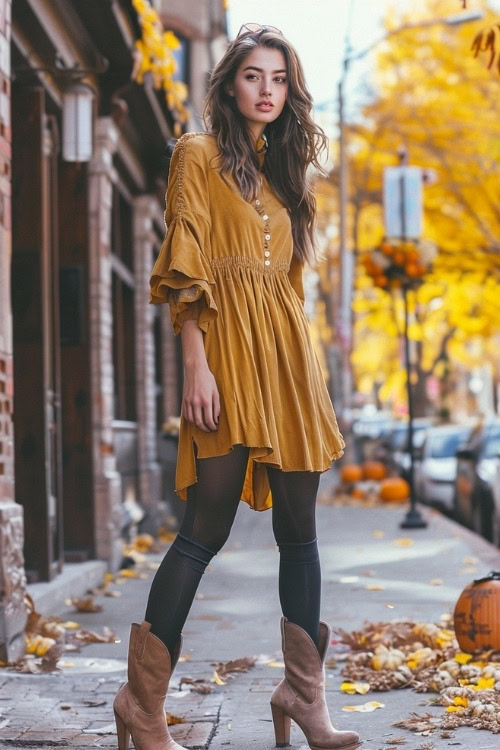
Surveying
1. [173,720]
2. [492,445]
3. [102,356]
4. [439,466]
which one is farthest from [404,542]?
[173,720]

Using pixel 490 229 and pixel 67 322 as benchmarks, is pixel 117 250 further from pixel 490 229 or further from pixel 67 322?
pixel 490 229

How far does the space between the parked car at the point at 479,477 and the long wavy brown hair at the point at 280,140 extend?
807 centimetres

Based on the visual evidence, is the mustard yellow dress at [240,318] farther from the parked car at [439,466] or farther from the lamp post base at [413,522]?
the parked car at [439,466]

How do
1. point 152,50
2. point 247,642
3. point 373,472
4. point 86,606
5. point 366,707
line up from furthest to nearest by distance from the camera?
1. point 373,472
2. point 152,50
3. point 86,606
4. point 247,642
5. point 366,707

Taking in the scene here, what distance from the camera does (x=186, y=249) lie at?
139 inches

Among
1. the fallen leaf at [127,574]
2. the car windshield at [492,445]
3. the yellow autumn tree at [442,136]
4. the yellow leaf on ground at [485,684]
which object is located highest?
the yellow autumn tree at [442,136]

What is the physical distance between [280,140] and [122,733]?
1898mm

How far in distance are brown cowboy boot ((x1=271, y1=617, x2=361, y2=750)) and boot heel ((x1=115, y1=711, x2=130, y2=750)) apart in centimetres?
48

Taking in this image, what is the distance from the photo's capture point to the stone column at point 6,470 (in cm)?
518

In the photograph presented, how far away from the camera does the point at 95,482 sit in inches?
342

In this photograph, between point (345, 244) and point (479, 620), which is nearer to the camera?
point (479, 620)

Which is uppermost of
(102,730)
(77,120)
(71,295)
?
(77,120)

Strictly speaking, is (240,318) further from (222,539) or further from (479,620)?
(479,620)

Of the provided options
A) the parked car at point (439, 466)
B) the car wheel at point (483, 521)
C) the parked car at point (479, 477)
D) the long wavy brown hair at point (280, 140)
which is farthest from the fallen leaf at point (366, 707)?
the parked car at point (439, 466)
